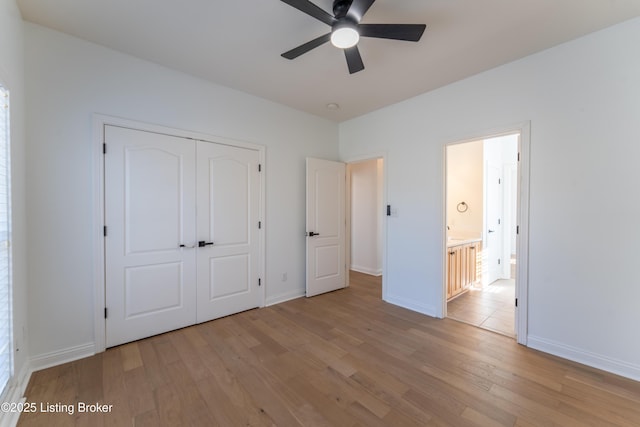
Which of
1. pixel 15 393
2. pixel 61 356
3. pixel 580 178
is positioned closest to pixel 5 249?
pixel 15 393

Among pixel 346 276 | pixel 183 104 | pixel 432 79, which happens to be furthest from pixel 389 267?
pixel 183 104

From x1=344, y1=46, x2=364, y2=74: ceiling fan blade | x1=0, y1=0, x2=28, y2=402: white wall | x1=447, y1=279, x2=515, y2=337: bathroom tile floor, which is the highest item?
x1=344, y1=46, x2=364, y2=74: ceiling fan blade

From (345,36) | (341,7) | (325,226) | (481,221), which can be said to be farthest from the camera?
(481,221)

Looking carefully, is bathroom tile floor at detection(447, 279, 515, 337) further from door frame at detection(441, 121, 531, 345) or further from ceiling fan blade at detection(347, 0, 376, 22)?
ceiling fan blade at detection(347, 0, 376, 22)

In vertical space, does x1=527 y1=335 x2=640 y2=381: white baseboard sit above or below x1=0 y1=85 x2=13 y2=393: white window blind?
below

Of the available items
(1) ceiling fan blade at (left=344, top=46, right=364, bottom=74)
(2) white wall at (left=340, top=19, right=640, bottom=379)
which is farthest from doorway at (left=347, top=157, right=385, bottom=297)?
(1) ceiling fan blade at (left=344, top=46, right=364, bottom=74)

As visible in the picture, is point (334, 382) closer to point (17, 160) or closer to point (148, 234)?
point (148, 234)

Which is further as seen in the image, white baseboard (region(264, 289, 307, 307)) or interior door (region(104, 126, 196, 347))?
white baseboard (region(264, 289, 307, 307))

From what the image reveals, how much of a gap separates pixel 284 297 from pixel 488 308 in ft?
9.01

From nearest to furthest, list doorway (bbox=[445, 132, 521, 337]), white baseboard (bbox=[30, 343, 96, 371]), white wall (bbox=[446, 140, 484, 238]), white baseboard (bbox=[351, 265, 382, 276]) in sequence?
white baseboard (bbox=[30, 343, 96, 371])
doorway (bbox=[445, 132, 521, 337])
white wall (bbox=[446, 140, 484, 238])
white baseboard (bbox=[351, 265, 382, 276])

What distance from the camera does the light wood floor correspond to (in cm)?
167

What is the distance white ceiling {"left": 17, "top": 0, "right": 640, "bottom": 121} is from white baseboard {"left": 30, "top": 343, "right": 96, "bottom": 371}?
A: 8.96ft

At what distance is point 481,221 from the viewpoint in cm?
443

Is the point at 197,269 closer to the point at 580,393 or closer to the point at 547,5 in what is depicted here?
the point at 580,393
